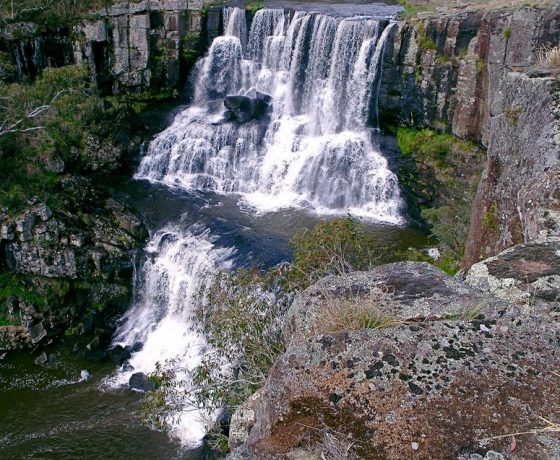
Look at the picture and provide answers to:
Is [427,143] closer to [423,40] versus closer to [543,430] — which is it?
[423,40]

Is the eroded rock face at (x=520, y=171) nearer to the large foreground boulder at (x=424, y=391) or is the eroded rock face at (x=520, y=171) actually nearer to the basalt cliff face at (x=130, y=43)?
the large foreground boulder at (x=424, y=391)

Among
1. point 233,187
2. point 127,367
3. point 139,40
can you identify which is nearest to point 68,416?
point 127,367

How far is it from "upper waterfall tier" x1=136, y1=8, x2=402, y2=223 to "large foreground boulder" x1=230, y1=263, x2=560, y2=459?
19289 millimetres

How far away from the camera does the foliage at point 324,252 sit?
13.6 meters

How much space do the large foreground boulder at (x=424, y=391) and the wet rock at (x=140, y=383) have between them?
1423cm

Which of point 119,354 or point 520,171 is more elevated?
point 520,171

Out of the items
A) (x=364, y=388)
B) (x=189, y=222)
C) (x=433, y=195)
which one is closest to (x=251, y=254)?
(x=189, y=222)

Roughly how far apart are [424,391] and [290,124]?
24.2 meters

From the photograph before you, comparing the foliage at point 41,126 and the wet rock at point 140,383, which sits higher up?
the foliage at point 41,126

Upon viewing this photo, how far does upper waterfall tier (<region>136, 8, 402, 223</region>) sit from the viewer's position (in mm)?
24859

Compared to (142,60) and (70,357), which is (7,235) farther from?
(142,60)

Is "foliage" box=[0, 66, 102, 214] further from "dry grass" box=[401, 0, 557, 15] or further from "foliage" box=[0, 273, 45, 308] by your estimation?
"dry grass" box=[401, 0, 557, 15]

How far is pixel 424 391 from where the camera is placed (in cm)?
405

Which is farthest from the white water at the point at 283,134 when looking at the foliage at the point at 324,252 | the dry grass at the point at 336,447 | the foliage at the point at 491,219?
the dry grass at the point at 336,447
